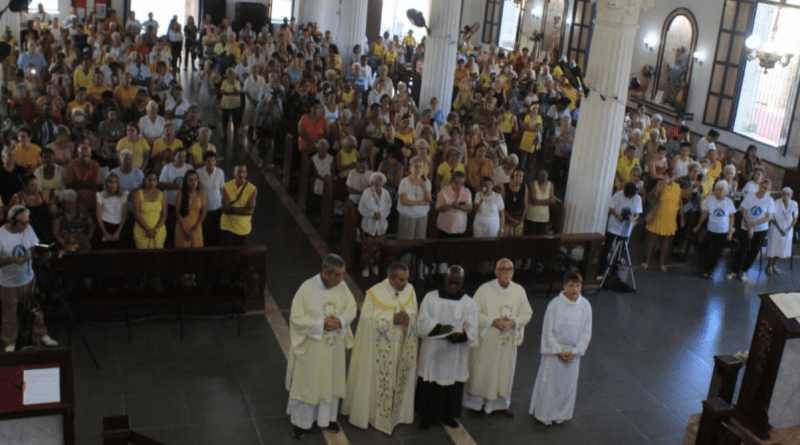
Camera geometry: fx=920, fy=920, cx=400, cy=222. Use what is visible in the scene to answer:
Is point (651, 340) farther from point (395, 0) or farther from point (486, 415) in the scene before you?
point (395, 0)

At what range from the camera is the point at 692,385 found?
32.8ft

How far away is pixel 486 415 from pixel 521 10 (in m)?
23.7

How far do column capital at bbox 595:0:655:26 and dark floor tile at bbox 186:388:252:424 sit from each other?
22.6 ft

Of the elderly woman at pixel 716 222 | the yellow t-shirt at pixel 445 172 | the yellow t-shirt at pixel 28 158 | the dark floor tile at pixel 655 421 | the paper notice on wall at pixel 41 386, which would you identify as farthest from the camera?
the elderly woman at pixel 716 222

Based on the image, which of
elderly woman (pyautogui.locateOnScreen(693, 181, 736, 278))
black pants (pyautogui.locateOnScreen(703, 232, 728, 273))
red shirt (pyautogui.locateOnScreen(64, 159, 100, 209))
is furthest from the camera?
black pants (pyautogui.locateOnScreen(703, 232, 728, 273))

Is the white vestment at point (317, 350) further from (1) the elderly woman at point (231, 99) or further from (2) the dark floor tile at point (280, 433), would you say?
(1) the elderly woman at point (231, 99)

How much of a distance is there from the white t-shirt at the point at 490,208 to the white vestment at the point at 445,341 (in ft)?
11.8

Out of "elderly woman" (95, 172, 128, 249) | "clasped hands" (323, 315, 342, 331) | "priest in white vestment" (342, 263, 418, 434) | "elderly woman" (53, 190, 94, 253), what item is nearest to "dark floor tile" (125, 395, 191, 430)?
"priest in white vestment" (342, 263, 418, 434)

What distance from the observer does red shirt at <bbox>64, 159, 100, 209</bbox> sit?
11203 millimetres

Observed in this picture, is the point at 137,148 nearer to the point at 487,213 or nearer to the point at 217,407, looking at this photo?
the point at 487,213

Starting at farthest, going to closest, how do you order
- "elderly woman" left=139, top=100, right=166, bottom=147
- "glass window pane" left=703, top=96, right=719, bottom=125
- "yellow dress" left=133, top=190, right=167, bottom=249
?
"glass window pane" left=703, top=96, right=719, bottom=125 → "elderly woman" left=139, top=100, right=166, bottom=147 → "yellow dress" left=133, top=190, right=167, bottom=249

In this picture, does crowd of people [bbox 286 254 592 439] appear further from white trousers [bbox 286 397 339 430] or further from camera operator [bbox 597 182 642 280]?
camera operator [bbox 597 182 642 280]

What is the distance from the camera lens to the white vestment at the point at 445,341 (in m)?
8.11

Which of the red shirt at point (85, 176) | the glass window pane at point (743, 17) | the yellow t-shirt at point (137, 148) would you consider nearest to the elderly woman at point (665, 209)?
the yellow t-shirt at point (137, 148)
